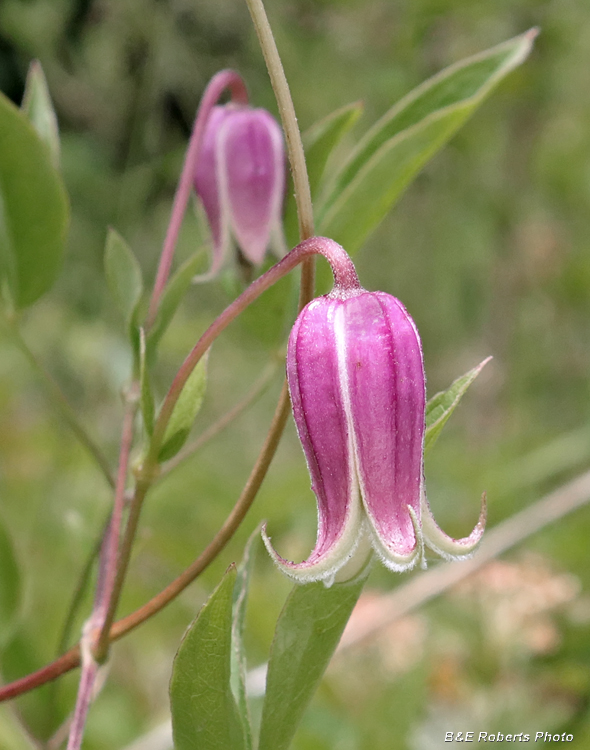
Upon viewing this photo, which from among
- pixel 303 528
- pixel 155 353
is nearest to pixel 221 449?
pixel 303 528

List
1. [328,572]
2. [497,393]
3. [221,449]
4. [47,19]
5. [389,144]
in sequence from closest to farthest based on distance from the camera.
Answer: [328,572]
[389,144]
[47,19]
[497,393]
[221,449]

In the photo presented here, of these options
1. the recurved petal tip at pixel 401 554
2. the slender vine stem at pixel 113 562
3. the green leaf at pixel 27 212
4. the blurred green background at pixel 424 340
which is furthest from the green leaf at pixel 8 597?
the recurved petal tip at pixel 401 554

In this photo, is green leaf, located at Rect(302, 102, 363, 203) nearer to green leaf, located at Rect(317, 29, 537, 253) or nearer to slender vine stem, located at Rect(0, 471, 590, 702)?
green leaf, located at Rect(317, 29, 537, 253)

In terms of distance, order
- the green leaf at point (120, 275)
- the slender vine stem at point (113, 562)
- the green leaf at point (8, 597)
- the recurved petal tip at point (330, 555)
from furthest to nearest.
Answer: the green leaf at point (8, 597)
the green leaf at point (120, 275)
the slender vine stem at point (113, 562)
the recurved petal tip at point (330, 555)

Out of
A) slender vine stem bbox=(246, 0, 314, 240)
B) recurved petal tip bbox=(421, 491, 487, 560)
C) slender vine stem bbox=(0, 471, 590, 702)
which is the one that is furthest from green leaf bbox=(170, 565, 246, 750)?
slender vine stem bbox=(0, 471, 590, 702)

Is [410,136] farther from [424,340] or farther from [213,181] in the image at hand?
[424,340]

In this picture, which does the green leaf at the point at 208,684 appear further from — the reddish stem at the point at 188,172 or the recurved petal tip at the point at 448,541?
the reddish stem at the point at 188,172

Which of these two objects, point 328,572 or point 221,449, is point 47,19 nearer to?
point 221,449
